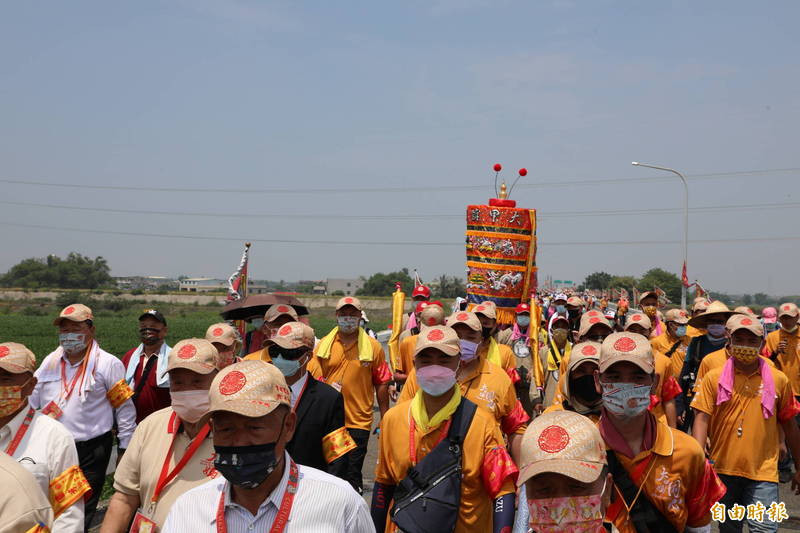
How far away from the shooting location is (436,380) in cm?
435

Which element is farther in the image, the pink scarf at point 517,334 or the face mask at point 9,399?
the pink scarf at point 517,334

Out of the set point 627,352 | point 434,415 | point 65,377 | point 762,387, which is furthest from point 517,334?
point 627,352

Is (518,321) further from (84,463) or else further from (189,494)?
(189,494)

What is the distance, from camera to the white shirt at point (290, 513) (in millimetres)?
2578

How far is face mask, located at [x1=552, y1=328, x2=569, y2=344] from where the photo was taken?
1010cm

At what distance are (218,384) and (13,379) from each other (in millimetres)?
2079

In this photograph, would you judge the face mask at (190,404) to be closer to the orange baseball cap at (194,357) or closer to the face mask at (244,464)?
the orange baseball cap at (194,357)

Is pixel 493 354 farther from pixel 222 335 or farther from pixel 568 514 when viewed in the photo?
pixel 568 514

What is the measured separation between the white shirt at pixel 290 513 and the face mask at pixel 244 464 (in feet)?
0.28

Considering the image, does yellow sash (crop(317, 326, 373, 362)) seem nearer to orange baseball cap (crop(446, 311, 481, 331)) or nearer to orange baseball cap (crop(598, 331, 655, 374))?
orange baseball cap (crop(446, 311, 481, 331))

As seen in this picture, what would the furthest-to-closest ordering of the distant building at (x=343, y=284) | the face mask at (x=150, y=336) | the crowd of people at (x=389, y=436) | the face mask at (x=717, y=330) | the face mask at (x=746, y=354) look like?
the distant building at (x=343, y=284) → the face mask at (x=717, y=330) → the face mask at (x=150, y=336) → the face mask at (x=746, y=354) → the crowd of people at (x=389, y=436)

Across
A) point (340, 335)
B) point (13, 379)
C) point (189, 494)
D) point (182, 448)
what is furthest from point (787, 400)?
point (13, 379)

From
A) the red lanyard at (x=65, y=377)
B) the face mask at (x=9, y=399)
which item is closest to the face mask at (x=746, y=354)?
the face mask at (x=9, y=399)

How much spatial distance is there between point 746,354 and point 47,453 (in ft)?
15.7
